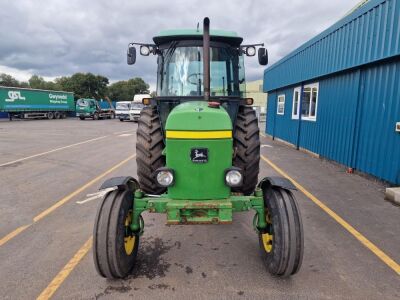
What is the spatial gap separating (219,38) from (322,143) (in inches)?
273

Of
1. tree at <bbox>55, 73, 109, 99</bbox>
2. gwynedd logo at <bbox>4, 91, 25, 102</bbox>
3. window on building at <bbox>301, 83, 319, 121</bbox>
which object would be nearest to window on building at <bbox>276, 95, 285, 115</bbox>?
window on building at <bbox>301, 83, 319, 121</bbox>

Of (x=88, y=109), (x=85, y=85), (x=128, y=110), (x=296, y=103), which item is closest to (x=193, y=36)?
(x=296, y=103)

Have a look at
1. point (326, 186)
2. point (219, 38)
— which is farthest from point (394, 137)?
point (219, 38)

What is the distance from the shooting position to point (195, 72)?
4.65 metres

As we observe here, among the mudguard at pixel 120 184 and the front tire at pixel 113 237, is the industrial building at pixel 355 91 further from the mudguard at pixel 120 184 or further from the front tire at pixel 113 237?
Result: the front tire at pixel 113 237

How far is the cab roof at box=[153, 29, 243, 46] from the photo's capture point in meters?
4.70

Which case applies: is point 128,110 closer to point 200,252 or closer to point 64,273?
point 200,252

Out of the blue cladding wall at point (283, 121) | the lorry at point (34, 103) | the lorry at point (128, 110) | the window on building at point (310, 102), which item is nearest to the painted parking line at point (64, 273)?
the window on building at point (310, 102)

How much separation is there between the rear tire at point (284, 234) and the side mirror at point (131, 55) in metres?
3.48

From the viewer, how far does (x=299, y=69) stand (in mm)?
12781

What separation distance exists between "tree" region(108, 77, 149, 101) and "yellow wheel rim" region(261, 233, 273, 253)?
7576cm

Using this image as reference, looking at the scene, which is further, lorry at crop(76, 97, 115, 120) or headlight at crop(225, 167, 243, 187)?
lorry at crop(76, 97, 115, 120)

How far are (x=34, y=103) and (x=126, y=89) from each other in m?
54.4

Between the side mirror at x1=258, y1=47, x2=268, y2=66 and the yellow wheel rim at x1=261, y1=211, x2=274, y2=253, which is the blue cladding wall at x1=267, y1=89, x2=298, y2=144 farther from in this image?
the yellow wheel rim at x1=261, y1=211, x2=274, y2=253
